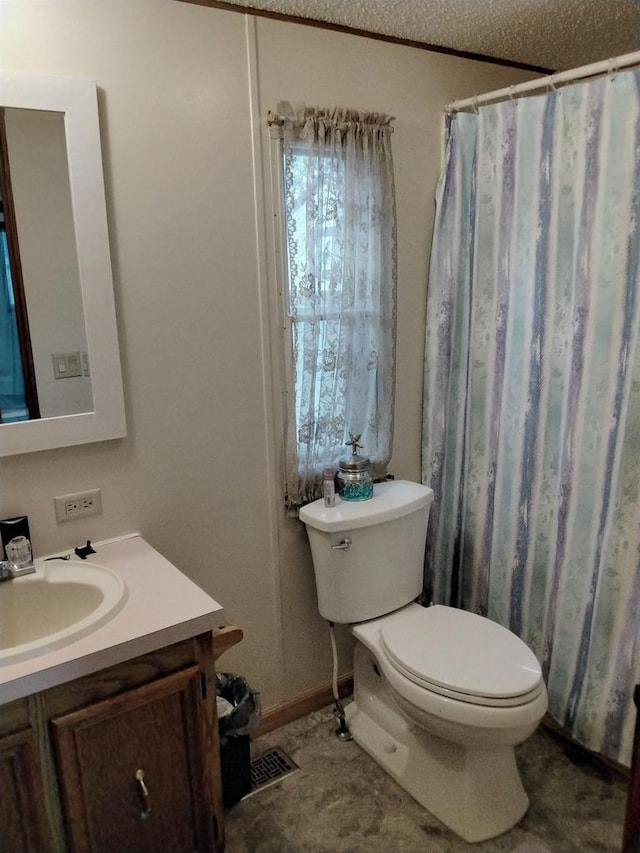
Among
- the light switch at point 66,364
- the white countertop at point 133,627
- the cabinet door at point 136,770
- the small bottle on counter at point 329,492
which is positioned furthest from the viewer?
the small bottle on counter at point 329,492

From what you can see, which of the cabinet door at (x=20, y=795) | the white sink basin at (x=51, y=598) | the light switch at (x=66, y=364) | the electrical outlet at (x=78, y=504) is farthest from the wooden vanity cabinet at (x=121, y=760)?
the light switch at (x=66, y=364)

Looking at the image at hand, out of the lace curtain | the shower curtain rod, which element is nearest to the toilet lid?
the lace curtain

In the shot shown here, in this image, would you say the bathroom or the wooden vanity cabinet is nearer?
the wooden vanity cabinet

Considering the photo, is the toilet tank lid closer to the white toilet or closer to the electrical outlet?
the white toilet

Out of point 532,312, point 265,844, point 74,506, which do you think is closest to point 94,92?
point 74,506

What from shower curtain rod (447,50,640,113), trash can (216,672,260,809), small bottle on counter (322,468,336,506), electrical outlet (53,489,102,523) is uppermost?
shower curtain rod (447,50,640,113)

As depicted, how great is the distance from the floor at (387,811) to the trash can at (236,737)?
0.07 meters

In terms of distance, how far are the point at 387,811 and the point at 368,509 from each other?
842mm

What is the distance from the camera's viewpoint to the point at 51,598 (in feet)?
4.97

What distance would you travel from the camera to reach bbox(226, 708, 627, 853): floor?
1708 millimetres

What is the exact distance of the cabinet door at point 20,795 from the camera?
46.6 inches

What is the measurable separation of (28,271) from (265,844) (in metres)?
1.58

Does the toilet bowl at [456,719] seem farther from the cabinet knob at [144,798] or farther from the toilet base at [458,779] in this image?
the cabinet knob at [144,798]

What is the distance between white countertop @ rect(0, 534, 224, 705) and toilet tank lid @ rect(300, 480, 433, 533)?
1.64 ft
